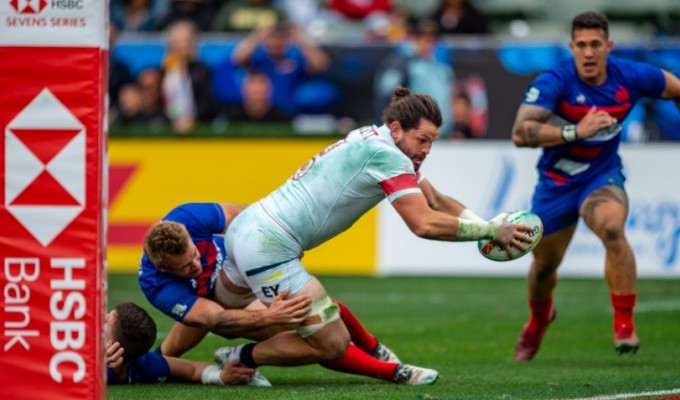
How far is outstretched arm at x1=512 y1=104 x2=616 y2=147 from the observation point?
29.8 ft

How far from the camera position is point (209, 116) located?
17250 mm

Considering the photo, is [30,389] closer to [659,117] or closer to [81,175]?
[81,175]

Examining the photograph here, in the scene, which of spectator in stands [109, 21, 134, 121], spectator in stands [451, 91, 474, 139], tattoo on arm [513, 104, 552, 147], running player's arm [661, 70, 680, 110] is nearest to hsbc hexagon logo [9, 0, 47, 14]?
tattoo on arm [513, 104, 552, 147]

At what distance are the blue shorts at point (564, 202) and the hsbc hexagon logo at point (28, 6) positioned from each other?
5.00 m

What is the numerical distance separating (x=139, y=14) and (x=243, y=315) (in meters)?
12.9

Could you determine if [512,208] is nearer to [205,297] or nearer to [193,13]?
[193,13]

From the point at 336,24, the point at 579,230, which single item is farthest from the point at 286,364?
the point at 336,24

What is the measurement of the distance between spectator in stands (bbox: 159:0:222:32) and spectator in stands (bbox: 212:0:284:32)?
0.45 ft

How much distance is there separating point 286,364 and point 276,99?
9700 mm

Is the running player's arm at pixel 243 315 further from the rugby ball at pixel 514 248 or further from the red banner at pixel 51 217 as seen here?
the red banner at pixel 51 217

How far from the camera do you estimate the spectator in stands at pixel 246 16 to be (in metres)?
18.5

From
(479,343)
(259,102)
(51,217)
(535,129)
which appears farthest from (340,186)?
(259,102)

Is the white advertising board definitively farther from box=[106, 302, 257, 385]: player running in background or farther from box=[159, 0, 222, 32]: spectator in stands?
box=[106, 302, 257, 385]: player running in background

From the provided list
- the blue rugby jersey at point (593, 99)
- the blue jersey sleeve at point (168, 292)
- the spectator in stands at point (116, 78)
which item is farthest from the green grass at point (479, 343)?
the spectator in stands at point (116, 78)
